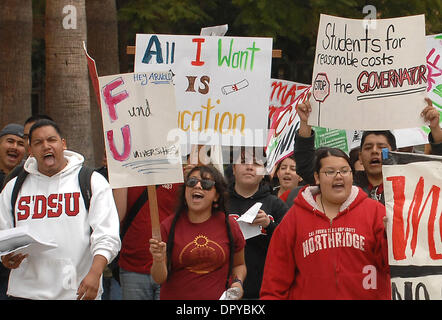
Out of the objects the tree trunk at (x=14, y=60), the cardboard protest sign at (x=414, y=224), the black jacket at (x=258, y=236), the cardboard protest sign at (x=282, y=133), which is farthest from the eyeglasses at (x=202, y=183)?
the tree trunk at (x=14, y=60)

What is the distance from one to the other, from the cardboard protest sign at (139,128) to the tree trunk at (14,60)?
19.6ft

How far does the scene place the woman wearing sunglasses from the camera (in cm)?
593

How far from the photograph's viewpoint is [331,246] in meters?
5.18

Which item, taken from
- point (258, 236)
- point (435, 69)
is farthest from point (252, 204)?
point (435, 69)

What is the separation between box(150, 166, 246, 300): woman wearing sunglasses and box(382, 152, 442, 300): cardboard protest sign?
1.21m

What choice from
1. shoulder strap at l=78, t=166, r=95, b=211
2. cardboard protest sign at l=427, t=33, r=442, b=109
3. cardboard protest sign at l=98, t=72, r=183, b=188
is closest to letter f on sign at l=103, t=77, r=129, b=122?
cardboard protest sign at l=98, t=72, r=183, b=188

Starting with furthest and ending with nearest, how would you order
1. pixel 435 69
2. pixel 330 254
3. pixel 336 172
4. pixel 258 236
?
pixel 435 69, pixel 258 236, pixel 336 172, pixel 330 254

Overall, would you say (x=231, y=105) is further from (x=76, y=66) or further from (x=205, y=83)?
(x=76, y=66)

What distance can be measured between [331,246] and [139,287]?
2156mm

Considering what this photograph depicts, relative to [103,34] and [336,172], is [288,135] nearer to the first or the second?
[336,172]

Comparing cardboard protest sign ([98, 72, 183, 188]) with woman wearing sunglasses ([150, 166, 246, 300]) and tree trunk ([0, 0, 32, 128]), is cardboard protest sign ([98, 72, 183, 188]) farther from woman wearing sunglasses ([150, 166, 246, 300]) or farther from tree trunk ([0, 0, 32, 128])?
tree trunk ([0, 0, 32, 128])

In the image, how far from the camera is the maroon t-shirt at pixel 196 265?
19.5 ft

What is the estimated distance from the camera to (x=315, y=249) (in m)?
5.21

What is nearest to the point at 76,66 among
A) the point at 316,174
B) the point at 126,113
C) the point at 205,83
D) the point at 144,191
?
the point at 205,83
